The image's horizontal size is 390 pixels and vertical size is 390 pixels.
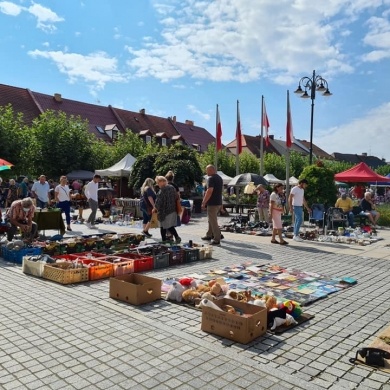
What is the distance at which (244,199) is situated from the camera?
24.1 m

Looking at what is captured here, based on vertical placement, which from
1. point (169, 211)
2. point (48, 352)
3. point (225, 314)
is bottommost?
point (48, 352)

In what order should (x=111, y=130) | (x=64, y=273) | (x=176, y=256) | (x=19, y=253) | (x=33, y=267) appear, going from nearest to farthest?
1. (x=64, y=273)
2. (x=33, y=267)
3. (x=19, y=253)
4. (x=176, y=256)
5. (x=111, y=130)

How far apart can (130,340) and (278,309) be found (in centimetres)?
177

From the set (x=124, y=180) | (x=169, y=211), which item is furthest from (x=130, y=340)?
(x=124, y=180)

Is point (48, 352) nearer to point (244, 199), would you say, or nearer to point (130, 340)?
point (130, 340)

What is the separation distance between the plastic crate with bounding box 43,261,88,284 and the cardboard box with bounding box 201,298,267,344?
2861 millimetres

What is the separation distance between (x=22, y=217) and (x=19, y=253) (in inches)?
69.3

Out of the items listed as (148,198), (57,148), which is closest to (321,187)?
(148,198)

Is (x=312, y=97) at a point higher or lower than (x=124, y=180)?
higher

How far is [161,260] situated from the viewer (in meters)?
8.02

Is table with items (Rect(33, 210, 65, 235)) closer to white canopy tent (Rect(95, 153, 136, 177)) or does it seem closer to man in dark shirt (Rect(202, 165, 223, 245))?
man in dark shirt (Rect(202, 165, 223, 245))

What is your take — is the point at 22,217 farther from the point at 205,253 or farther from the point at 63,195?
the point at 205,253

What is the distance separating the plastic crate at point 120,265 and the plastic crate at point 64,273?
54 centimetres

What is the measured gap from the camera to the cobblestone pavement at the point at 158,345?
3.54 m
